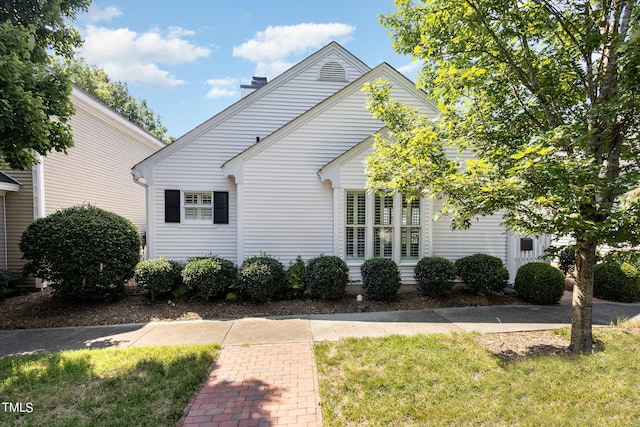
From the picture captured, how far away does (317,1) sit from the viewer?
9.33m

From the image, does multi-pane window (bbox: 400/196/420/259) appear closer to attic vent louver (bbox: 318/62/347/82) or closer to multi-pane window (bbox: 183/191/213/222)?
attic vent louver (bbox: 318/62/347/82)

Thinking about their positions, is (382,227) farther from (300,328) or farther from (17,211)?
(17,211)

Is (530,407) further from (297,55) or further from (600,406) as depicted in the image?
(297,55)

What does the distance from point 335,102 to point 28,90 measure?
21.2ft

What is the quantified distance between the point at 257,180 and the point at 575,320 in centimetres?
715

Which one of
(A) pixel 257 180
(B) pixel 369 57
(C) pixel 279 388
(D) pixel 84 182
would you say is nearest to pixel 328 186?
(A) pixel 257 180

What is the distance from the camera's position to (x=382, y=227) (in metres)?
7.92

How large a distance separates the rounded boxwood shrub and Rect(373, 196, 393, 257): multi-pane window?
71cm

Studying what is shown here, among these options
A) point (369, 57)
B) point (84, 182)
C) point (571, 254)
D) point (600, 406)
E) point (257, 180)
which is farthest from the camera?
point (84, 182)

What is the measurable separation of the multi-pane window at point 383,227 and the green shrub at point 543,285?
Result: 3312mm

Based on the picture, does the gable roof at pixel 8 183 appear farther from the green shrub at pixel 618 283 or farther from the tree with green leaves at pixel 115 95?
the tree with green leaves at pixel 115 95

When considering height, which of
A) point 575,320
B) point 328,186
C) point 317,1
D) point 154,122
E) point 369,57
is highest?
point 154,122

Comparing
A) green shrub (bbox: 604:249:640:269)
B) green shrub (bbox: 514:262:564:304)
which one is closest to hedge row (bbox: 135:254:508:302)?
green shrub (bbox: 514:262:564:304)

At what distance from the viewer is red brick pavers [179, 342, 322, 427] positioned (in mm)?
2934
